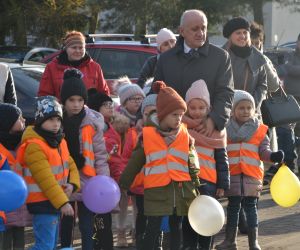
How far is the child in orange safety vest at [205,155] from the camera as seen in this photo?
7235mm

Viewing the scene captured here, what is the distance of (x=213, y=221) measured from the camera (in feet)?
22.0

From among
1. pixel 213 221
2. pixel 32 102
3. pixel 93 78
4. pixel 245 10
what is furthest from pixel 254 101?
pixel 245 10

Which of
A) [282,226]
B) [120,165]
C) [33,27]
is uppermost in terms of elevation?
[33,27]

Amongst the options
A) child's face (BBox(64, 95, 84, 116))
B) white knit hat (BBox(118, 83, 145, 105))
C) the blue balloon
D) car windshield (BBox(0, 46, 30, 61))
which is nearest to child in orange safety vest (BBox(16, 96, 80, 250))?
the blue balloon

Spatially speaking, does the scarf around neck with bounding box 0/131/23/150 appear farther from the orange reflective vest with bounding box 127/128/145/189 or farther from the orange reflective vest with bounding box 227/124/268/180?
the orange reflective vest with bounding box 227/124/268/180

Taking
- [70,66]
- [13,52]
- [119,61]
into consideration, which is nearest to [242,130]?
[70,66]

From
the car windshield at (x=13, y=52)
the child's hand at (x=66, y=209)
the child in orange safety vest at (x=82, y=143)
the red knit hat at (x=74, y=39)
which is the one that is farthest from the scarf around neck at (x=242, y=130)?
the car windshield at (x=13, y=52)

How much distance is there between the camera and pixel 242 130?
25.9ft

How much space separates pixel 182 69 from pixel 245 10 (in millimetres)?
27824

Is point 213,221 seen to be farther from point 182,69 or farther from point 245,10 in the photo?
point 245,10

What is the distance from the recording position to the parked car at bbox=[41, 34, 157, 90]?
13594 millimetres

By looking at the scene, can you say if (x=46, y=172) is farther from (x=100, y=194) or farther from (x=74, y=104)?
(x=74, y=104)

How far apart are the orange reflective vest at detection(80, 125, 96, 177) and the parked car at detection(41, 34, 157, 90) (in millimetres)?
6174

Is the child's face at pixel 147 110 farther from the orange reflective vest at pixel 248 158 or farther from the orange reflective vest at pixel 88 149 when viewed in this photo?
the orange reflective vest at pixel 248 158
